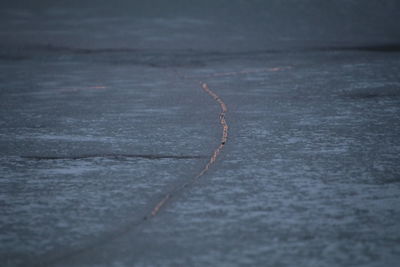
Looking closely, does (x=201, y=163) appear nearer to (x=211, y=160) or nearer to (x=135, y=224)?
(x=211, y=160)

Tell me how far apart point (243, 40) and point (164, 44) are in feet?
3.46

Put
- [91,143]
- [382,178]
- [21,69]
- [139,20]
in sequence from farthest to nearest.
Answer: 1. [139,20]
2. [21,69]
3. [91,143]
4. [382,178]

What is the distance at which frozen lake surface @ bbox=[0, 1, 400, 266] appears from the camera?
2252mm

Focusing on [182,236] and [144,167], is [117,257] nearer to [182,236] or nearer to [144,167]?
[182,236]

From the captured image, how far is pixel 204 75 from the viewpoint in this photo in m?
6.58

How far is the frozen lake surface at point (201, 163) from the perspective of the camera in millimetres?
2252

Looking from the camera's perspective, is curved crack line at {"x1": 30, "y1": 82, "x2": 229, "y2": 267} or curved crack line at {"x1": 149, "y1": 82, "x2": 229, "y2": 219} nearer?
curved crack line at {"x1": 30, "y1": 82, "x2": 229, "y2": 267}

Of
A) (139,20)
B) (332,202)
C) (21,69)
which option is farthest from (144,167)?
(139,20)

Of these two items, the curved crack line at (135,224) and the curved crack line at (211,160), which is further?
the curved crack line at (211,160)

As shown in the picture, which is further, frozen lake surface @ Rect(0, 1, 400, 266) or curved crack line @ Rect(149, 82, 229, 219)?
curved crack line @ Rect(149, 82, 229, 219)

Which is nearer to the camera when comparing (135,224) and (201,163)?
(135,224)

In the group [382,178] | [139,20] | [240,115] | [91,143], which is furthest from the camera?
[139,20]

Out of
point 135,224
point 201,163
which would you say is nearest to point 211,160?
point 201,163

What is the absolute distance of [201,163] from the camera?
329 centimetres
